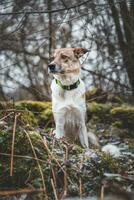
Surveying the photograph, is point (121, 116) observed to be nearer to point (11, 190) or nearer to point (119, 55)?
point (119, 55)

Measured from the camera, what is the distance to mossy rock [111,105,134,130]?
10948 mm

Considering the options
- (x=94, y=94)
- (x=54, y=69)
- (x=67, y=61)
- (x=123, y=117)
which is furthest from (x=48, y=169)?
(x=94, y=94)

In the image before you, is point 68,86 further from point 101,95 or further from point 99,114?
point 101,95

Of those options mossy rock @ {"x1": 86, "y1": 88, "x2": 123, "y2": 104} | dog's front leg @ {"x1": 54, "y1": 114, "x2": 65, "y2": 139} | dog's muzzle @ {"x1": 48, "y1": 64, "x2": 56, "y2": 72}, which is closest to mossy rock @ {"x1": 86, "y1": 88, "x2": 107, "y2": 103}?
mossy rock @ {"x1": 86, "y1": 88, "x2": 123, "y2": 104}

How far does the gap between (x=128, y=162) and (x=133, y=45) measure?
235 inches

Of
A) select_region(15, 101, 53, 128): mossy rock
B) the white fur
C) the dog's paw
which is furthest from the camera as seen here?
select_region(15, 101, 53, 128): mossy rock

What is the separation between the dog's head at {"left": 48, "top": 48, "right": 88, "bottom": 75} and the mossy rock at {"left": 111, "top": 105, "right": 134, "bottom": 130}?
10.5 ft

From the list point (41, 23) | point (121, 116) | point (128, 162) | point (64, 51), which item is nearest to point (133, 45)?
point (121, 116)

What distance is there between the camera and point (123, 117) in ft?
36.4

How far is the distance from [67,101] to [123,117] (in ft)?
11.7

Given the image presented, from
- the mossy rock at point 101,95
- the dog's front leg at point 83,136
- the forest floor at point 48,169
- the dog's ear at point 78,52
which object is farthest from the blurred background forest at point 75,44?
the forest floor at point 48,169

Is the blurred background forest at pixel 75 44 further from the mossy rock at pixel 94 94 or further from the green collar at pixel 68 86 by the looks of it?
the green collar at pixel 68 86

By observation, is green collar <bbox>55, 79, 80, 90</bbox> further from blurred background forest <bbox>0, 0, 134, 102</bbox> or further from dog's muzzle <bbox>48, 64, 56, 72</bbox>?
blurred background forest <bbox>0, 0, 134, 102</bbox>

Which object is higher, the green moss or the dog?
the dog
